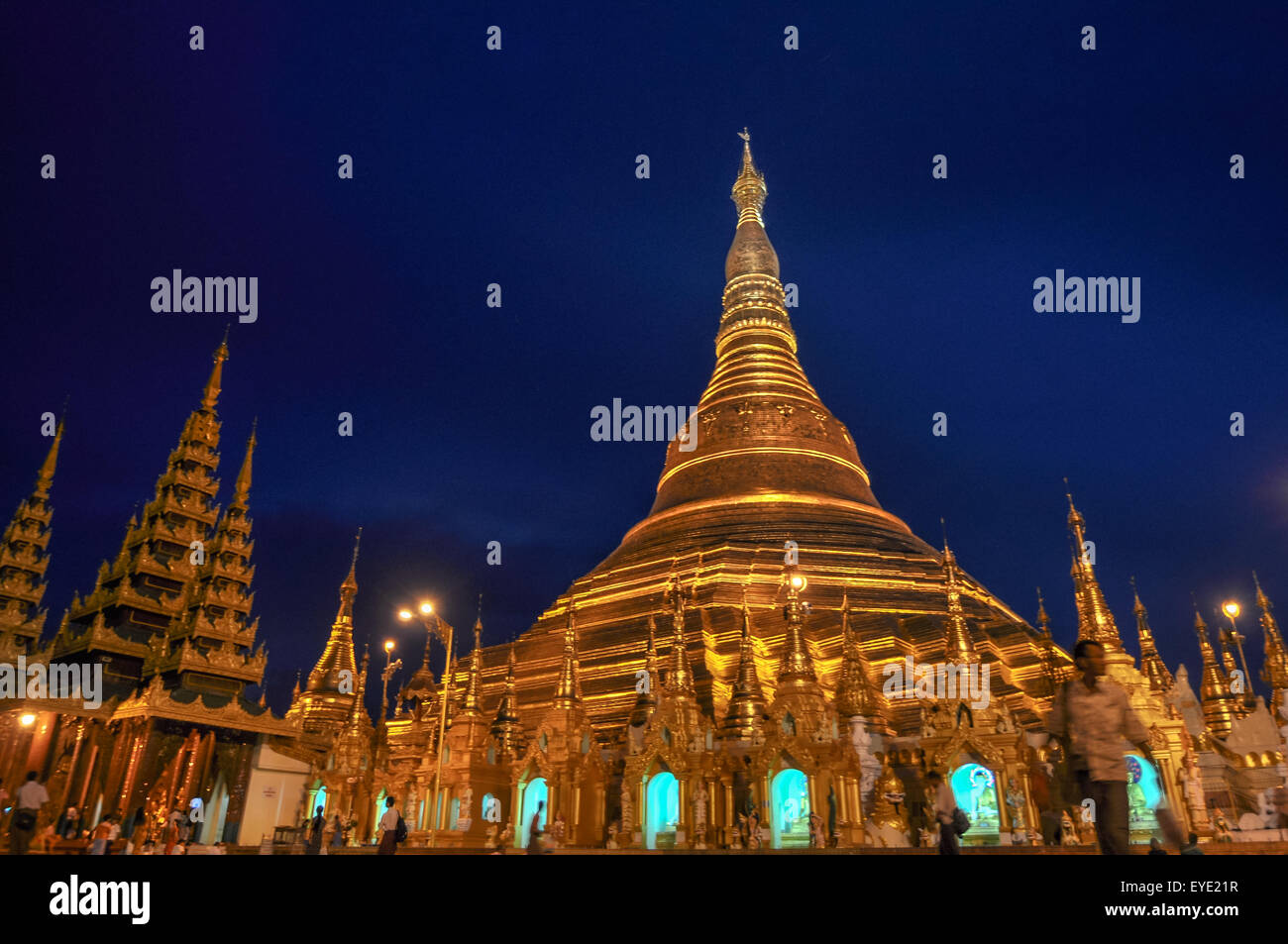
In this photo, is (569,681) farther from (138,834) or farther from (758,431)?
(758,431)

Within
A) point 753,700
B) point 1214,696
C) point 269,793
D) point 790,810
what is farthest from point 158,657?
point 1214,696

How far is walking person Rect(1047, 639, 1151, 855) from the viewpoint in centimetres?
562

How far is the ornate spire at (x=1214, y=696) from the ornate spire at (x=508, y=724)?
25216 mm

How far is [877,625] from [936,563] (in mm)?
8098

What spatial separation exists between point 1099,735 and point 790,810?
15638mm

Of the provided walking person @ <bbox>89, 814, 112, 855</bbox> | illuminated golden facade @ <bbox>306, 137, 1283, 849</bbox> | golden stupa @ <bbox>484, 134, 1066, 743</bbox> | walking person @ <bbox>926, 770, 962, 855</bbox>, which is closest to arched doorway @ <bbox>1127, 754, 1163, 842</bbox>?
illuminated golden facade @ <bbox>306, 137, 1283, 849</bbox>

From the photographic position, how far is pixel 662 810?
829 inches

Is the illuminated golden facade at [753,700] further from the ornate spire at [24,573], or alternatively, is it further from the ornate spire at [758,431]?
the ornate spire at [24,573]

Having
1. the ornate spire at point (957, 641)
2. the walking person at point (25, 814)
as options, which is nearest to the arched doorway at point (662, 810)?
the ornate spire at point (957, 641)

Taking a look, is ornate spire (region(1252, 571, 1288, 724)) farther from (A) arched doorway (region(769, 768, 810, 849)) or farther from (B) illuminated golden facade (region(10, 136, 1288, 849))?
(A) arched doorway (region(769, 768, 810, 849))

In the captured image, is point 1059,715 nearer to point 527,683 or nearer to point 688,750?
point 688,750

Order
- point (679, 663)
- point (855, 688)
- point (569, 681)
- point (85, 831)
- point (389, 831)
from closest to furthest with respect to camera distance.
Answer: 1. point (389, 831)
2. point (85, 831)
3. point (855, 688)
4. point (679, 663)
5. point (569, 681)

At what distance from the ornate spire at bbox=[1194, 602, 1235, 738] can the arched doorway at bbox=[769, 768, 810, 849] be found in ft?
62.9
